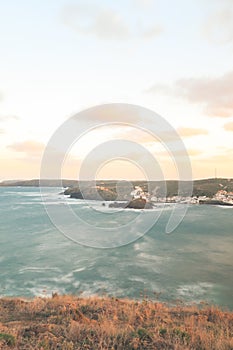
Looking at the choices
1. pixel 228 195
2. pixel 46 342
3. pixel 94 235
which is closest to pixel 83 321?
pixel 46 342

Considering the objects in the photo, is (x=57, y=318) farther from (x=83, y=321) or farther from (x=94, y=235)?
(x=94, y=235)


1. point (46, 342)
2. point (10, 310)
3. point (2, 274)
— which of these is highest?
point (46, 342)

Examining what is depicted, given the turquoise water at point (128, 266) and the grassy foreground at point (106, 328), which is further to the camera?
the turquoise water at point (128, 266)

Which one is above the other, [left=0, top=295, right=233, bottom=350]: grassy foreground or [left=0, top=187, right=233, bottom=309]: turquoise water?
[left=0, top=295, right=233, bottom=350]: grassy foreground

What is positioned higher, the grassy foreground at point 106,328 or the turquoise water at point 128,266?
the grassy foreground at point 106,328

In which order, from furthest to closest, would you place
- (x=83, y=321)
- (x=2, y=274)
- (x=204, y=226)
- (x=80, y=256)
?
1. (x=204, y=226)
2. (x=80, y=256)
3. (x=2, y=274)
4. (x=83, y=321)
